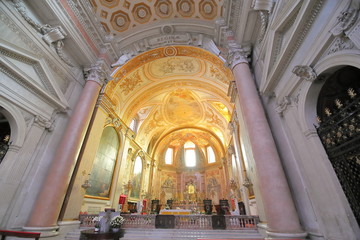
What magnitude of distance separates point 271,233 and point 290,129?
8.20ft

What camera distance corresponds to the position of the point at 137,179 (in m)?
Result: 13.5

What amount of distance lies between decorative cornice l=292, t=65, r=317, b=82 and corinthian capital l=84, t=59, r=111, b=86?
295 inches

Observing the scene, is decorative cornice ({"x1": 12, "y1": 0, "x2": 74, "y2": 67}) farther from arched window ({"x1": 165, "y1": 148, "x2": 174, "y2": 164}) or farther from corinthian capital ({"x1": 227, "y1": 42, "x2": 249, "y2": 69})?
arched window ({"x1": 165, "y1": 148, "x2": 174, "y2": 164})

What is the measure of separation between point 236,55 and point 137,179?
1213cm

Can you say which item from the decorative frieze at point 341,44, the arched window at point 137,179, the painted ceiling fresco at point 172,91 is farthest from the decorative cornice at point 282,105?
the arched window at point 137,179

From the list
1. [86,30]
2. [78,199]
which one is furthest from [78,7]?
[78,199]

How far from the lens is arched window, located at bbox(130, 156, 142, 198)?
1254 centimetres

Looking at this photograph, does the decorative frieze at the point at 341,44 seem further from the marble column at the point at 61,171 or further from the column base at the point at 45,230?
the column base at the point at 45,230

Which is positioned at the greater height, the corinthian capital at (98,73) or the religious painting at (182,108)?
the religious painting at (182,108)

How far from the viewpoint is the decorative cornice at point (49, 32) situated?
16.6 ft

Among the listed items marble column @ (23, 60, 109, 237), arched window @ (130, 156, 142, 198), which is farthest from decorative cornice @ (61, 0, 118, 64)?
arched window @ (130, 156, 142, 198)

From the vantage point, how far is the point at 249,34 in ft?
20.6

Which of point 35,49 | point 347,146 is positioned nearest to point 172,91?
point 35,49

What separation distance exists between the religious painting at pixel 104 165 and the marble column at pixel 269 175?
7309 mm
